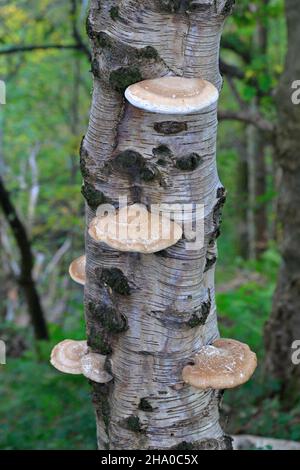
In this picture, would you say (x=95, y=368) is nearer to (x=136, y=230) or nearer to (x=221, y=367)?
(x=221, y=367)

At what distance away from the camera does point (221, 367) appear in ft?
7.13

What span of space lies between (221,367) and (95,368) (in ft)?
1.92

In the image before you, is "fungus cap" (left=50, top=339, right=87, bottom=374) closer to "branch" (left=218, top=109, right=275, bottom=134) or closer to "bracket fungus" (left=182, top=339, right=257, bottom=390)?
"bracket fungus" (left=182, top=339, right=257, bottom=390)

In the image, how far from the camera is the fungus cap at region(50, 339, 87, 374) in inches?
94.6

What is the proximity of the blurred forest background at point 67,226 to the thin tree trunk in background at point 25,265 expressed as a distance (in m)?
0.02

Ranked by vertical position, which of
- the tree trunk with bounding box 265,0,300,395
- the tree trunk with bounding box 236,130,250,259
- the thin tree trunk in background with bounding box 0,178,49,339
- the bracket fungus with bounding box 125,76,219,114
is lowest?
the tree trunk with bounding box 236,130,250,259

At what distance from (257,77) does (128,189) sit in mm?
4964

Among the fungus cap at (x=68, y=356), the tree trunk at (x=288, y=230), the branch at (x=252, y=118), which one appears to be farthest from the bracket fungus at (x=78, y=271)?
the branch at (x=252, y=118)

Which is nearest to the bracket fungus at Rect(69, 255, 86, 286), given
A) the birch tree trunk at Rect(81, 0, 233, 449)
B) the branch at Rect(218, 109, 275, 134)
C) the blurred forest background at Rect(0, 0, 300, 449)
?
the birch tree trunk at Rect(81, 0, 233, 449)

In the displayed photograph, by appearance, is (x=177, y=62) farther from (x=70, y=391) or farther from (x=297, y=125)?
(x=70, y=391)

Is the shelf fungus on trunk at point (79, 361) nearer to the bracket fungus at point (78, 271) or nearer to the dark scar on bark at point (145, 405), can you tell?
the dark scar on bark at point (145, 405)
